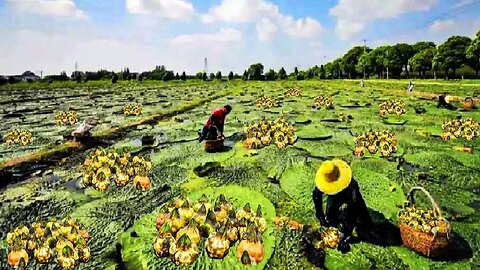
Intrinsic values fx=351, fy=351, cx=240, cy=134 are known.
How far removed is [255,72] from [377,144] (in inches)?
2854

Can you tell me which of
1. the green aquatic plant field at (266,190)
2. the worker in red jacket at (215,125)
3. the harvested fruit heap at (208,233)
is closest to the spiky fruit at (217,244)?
the harvested fruit heap at (208,233)

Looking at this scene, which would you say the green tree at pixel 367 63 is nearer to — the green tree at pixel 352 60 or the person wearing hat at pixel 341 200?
the green tree at pixel 352 60

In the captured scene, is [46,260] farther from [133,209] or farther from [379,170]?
[379,170]

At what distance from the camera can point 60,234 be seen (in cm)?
363

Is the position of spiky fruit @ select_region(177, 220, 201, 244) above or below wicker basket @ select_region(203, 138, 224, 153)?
above

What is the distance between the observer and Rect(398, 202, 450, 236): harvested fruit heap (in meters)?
4.42

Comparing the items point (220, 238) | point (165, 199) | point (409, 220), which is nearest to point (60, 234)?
point (220, 238)

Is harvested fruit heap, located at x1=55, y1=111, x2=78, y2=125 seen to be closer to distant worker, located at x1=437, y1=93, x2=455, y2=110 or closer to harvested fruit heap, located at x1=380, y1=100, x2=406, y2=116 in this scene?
harvested fruit heap, located at x1=380, y1=100, x2=406, y2=116

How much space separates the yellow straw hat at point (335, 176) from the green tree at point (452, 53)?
53838 millimetres

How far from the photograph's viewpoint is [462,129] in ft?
33.2

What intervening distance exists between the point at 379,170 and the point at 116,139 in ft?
29.1

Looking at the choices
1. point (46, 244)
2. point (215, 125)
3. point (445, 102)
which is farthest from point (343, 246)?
point (445, 102)

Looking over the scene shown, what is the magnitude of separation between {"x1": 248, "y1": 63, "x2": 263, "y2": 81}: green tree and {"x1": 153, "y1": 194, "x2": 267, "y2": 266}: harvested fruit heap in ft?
249

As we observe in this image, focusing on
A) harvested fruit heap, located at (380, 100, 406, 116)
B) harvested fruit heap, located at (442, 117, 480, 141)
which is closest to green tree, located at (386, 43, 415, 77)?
harvested fruit heap, located at (380, 100, 406, 116)
